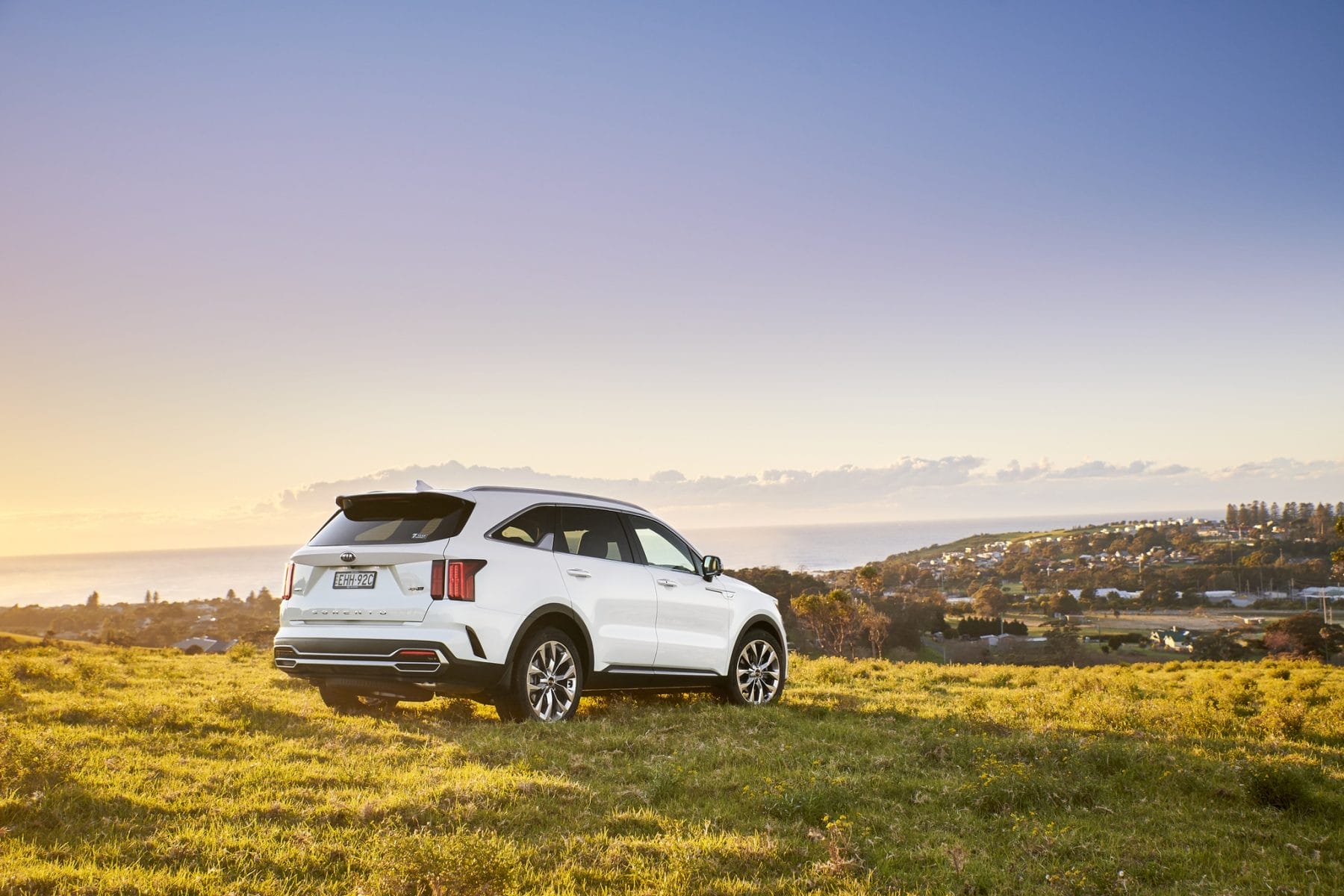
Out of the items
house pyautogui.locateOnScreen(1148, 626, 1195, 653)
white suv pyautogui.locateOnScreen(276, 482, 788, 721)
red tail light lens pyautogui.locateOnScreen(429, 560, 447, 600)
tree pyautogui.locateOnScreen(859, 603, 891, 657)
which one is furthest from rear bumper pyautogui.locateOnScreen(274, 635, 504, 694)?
house pyautogui.locateOnScreen(1148, 626, 1195, 653)

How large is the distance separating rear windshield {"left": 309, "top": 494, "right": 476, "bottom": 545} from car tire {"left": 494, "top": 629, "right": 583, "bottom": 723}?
126 cm

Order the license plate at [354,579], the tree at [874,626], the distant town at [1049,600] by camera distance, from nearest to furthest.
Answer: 1. the license plate at [354,579]
2. the distant town at [1049,600]
3. the tree at [874,626]

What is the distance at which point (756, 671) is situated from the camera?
34.8ft

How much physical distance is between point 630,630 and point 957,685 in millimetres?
7449

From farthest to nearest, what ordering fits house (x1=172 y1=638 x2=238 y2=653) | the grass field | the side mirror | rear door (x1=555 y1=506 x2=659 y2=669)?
house (x1=172 y1=638 x2=238 y2=653), the side mirror, rear door (x1=555 y1=506 x2=659 y2=669), the grass field

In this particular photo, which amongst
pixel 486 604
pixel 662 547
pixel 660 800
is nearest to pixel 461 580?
pixel 486 604

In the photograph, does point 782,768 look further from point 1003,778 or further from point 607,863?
point 607,863

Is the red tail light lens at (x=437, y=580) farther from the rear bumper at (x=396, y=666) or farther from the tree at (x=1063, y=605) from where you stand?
the tree at (x=1063, y=605)

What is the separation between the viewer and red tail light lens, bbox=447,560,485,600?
24.8 feet

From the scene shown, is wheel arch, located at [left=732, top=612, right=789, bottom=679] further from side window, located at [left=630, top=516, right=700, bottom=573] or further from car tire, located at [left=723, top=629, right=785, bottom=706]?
side window, located at [left=630, top=516, right=700, bottom=573]

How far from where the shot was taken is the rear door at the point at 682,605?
9.41 m

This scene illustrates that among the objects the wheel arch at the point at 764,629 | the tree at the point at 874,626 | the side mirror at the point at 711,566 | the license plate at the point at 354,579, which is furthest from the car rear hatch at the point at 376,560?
the tree at the point at 874,626

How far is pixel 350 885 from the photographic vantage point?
3.86 m

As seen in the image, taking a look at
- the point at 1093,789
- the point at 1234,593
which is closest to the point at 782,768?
the point at 1093,789
